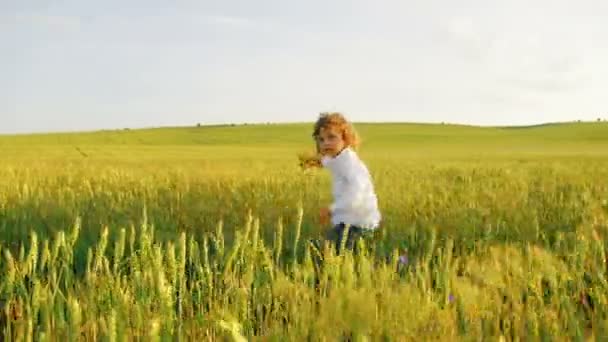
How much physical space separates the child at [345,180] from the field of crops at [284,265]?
21 centimetres

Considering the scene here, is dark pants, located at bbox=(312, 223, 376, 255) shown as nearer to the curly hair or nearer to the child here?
the child

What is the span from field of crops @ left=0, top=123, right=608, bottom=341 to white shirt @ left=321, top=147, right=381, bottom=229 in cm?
21

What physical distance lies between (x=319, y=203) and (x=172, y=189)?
212cm

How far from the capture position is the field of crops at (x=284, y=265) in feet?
6.30

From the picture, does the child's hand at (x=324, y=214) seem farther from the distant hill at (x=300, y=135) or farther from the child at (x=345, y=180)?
the distant hill at (x=300, y=135)

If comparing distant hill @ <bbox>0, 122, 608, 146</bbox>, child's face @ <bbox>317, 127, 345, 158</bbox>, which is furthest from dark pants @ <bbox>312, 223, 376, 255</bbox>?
distant hill @ <bbox>0, 122, 608, 146</bbox>

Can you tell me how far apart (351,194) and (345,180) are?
0.13 m

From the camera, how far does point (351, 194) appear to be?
4734mm

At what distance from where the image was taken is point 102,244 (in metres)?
2.20

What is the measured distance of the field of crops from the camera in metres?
1.92

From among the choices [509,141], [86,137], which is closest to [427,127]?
[509,141]

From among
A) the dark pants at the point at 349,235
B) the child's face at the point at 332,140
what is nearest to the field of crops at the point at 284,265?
the dark pants at the point at 349,235

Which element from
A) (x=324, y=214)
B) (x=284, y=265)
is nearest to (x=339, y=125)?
(x=324, y=214)

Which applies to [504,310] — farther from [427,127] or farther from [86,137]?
[427,127]
